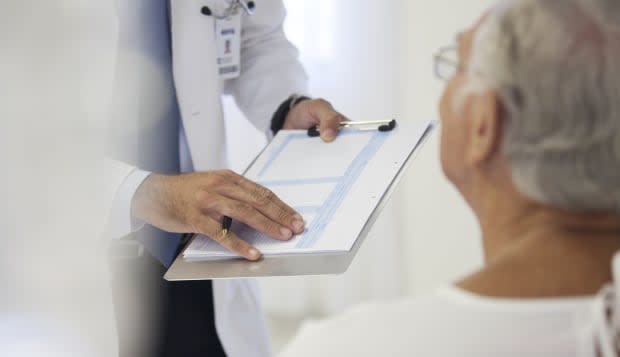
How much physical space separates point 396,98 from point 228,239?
4.89 feet

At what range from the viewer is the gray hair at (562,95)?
31.5 inches

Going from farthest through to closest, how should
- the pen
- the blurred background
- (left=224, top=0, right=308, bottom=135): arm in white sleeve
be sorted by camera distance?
the blurred background < (left=224, top=0, right=308, bottom=135): arm in white sleeve < the pen

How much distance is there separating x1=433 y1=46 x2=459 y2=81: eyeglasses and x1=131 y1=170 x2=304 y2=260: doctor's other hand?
1.17 feet

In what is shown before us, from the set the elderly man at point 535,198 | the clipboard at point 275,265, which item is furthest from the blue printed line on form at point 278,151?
the elderly man at point 535,198

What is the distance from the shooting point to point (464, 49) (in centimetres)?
93

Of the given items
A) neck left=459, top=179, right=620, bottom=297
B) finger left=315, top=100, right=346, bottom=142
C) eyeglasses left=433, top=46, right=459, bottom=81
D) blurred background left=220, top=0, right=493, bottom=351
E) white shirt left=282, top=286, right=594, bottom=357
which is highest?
eyeglasses left=433, top=46, right=459, bottom=81

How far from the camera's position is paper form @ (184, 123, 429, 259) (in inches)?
49.1

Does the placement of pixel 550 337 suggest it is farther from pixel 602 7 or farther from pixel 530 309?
pixel 602 7

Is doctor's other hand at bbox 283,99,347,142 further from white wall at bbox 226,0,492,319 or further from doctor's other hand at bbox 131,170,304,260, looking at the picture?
white wall at bbox 226,0,492,319

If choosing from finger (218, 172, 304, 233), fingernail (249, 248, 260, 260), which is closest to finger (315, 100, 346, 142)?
finger (218, 172, 304, 233)

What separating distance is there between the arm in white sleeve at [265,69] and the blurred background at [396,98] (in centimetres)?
84

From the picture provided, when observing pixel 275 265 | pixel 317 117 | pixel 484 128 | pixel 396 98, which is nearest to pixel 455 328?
pixel 484 128

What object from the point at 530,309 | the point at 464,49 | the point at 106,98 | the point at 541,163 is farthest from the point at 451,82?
the point at 106,98

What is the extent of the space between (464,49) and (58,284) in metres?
0.86
